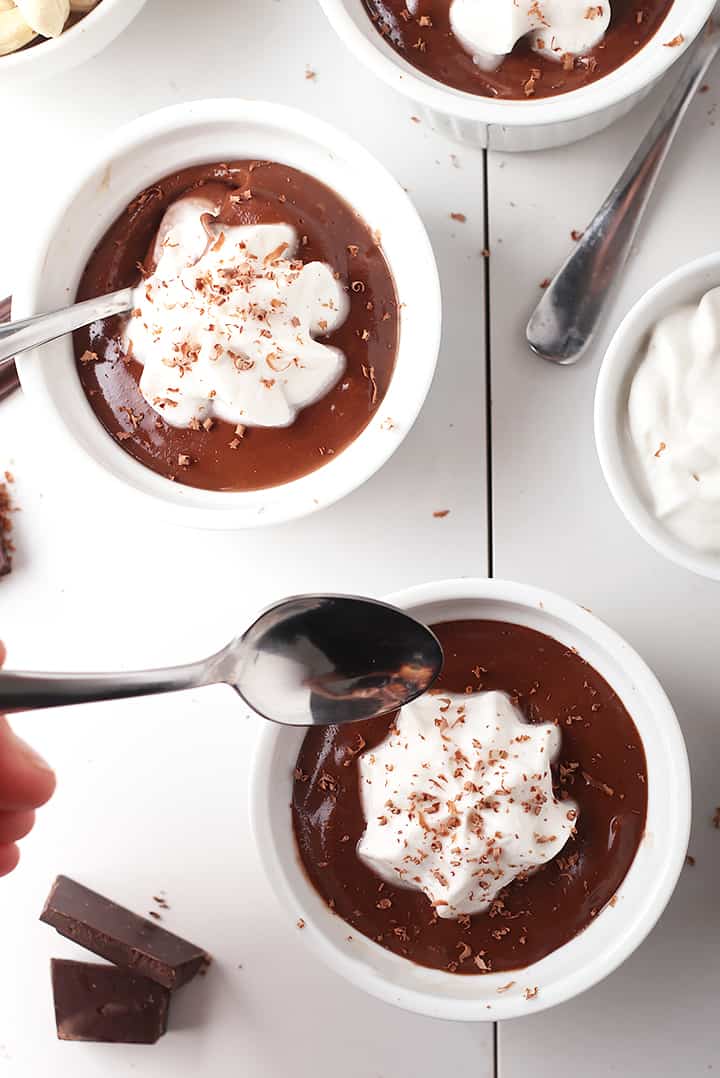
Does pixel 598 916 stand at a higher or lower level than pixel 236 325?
lower

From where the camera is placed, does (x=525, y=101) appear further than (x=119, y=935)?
Answer: No

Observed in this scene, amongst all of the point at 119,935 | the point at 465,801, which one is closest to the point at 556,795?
the point at 465,801

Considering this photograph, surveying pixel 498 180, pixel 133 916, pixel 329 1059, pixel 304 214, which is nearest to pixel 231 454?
pixel 304 214

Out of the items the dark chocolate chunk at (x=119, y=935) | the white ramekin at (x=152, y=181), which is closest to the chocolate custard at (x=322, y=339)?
the white ramekin at (x=152, y=181)

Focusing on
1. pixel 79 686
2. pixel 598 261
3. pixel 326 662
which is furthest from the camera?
pixel 598 261

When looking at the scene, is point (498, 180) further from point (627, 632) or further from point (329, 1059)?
point (329, 1059)

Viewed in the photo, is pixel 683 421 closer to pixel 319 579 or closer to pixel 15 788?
pixel 319 579

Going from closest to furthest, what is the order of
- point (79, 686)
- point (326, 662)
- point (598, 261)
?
point (79, 686), point (326, 662), point (598, 261)
